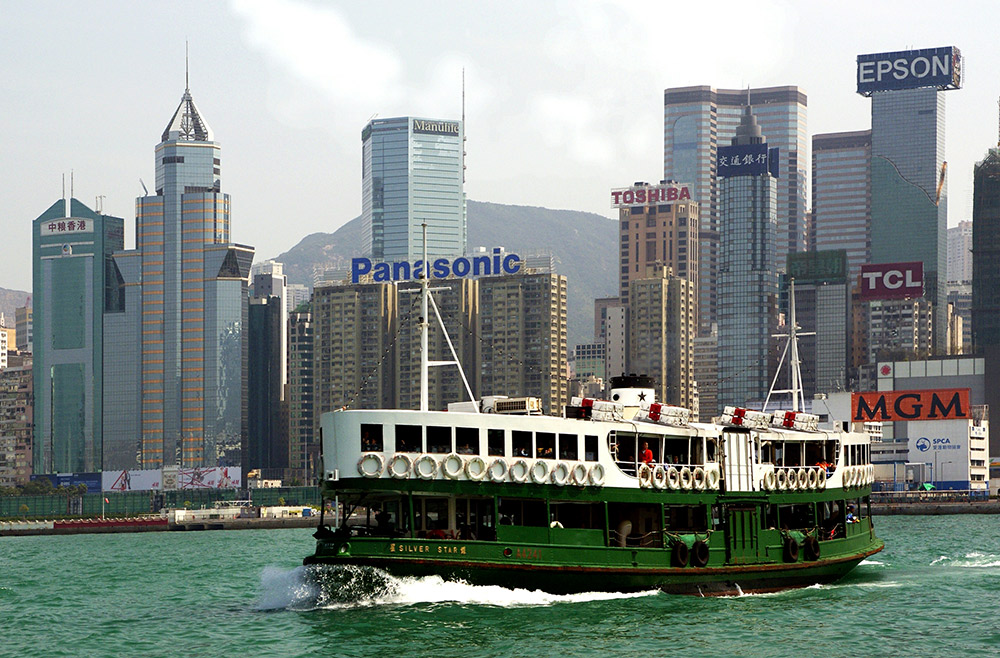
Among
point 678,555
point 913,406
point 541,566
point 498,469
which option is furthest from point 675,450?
point 913,406

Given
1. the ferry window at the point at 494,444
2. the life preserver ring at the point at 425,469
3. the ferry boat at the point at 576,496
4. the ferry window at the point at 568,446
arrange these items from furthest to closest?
the ferry window at the point at 568,446
the ferry window at the point at 494,444
the ferry boat at the point at 576,496
the life preserver ring at the point at 425,469

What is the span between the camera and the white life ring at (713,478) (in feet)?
127

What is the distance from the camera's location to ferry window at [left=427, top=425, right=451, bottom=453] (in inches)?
1357

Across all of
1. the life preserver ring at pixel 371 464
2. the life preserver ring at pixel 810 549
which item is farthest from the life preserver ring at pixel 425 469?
the life preserver ring at pixel 810 549

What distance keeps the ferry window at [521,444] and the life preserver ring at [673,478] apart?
4.53m

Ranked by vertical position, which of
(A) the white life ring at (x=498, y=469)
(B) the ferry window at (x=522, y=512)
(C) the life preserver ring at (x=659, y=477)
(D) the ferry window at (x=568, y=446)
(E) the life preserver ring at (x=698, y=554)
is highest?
(D) the ferry window at (x=568, y=446)

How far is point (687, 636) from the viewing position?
3189 centimetres

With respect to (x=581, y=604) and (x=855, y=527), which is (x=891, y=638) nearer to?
(x=581, y=604)

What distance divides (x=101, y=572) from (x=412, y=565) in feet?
107

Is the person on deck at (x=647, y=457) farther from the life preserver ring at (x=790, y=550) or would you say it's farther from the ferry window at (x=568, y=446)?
the life preserver ring at (x=790, y=550)

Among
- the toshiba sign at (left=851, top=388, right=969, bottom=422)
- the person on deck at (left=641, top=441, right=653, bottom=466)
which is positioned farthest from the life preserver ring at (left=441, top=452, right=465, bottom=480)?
the toshiba sign at (left=851, top=388, right=969, bottom=422)

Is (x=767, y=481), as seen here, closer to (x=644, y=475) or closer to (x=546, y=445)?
(x=644, y=475)

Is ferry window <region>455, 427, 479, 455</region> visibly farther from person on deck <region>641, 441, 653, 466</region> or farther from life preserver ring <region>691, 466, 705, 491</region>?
life preserver ring <region>691, 466, 705, 491</region>

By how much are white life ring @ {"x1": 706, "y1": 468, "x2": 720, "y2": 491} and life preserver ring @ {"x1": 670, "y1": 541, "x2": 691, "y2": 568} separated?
7.53 feet
